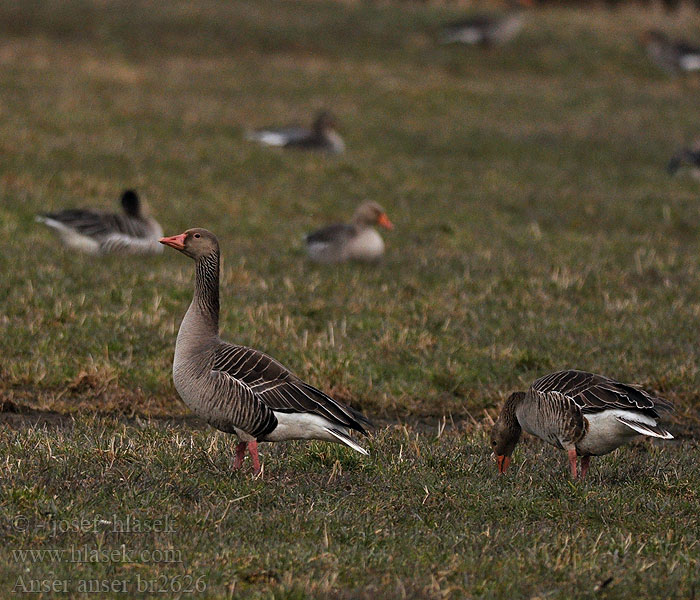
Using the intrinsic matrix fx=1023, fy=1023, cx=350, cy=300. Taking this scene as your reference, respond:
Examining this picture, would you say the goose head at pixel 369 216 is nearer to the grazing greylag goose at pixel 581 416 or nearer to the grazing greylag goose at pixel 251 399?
the grazing greylag goose at pixel 581 416

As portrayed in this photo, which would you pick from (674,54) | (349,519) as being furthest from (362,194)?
(674,54)

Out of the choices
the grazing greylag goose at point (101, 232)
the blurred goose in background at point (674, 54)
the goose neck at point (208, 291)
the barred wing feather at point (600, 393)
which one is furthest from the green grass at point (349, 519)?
the blurred goose in background at point (674, 54)

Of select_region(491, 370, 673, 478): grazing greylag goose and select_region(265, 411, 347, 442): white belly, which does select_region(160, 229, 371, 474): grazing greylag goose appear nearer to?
select_region(265, 411, 347, 442): white belly

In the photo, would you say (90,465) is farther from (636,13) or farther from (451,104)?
(636,13)

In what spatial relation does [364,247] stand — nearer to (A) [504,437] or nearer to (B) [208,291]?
(B) [208,291]

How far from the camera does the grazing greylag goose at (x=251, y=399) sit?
718 centimetres

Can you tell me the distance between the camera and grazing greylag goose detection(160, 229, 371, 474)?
718 centimetres

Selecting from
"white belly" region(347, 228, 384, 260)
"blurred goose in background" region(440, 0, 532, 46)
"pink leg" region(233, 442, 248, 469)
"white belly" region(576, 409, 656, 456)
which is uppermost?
"white belly" region(576, 409, 656, 456)

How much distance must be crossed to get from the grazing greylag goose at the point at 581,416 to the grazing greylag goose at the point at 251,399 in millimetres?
1496

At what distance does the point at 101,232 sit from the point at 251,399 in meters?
8.23

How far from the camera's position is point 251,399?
7.25 metres

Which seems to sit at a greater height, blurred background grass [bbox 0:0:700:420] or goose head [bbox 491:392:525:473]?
goose head [bbox 491:392:525:473]

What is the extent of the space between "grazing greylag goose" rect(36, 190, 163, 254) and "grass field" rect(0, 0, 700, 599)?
382 mm

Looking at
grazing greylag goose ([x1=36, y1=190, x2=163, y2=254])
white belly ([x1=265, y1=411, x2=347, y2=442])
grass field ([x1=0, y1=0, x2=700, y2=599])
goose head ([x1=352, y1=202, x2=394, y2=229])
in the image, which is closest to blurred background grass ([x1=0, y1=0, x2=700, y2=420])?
grass field ([x1=0, y1=0, x2=700, y2=599])
